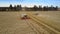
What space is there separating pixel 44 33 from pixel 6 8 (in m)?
20.3

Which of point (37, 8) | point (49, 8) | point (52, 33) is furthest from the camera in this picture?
point (37, 8)

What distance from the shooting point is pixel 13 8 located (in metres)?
23.9

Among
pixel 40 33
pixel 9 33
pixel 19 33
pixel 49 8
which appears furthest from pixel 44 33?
pixel 49 8

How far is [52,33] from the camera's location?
16.3ft

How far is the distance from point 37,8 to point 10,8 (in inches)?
182

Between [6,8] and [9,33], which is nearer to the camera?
[9,33]

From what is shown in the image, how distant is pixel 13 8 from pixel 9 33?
1894 centimetres

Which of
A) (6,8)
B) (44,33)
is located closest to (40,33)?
(44,33)

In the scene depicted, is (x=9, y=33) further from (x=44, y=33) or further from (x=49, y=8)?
(x=49, y=8)

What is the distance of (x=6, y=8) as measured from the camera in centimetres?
2472

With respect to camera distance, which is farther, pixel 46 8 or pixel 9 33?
pixel 46 8

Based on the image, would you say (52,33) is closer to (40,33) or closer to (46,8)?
(40,33)

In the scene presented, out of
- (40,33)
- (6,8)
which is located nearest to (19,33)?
(40,33)

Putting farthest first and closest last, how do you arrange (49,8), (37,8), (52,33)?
(37,8), (49,8), (52,33)
